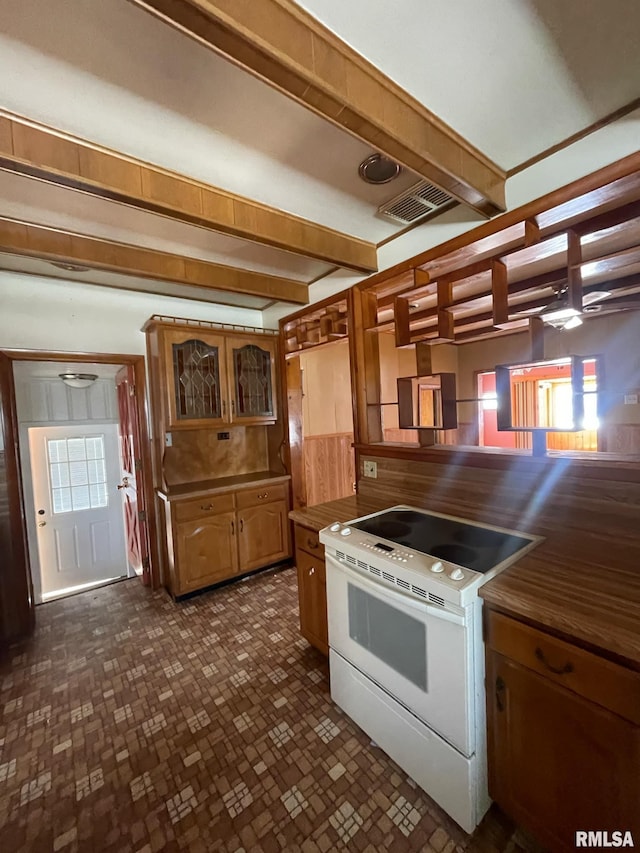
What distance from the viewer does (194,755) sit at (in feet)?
4.97

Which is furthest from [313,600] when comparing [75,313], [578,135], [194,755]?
[75,313]

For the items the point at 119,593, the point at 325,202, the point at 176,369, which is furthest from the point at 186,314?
the point at 119,593

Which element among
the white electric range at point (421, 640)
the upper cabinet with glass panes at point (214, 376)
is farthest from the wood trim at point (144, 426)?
the white electric range at point (421, 640)

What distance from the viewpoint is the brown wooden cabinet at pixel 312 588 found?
1886 millimetres

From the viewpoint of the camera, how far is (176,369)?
2.74 meters

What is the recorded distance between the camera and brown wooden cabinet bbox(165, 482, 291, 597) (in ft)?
8.84

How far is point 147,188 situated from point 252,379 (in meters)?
1.84

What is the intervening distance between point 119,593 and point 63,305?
238 cm

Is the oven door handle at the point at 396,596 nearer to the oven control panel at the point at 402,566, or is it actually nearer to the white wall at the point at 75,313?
the oven control panel at the point at 402,566

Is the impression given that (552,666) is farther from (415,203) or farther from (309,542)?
(415,203)

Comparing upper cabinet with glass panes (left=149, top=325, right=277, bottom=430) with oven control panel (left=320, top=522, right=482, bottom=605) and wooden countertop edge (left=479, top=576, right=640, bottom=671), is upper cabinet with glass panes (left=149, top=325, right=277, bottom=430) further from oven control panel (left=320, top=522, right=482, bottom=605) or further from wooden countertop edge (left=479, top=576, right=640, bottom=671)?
wooden countertop edge (left=479, top=576, right=640, bottom=671)

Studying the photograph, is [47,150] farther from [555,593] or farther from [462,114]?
[555,593]
